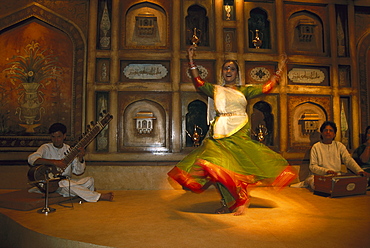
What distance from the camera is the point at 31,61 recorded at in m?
5.29

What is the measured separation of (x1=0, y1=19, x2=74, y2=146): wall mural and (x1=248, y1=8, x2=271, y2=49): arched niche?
3.62 metres

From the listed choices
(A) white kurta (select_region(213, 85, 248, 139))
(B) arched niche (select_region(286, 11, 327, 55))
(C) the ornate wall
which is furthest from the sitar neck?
(B) arched niche (select_region(286, 11, 327, 55))

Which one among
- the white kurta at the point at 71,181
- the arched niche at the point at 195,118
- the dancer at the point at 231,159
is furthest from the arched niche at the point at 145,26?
the white kurta at the point at 71,181

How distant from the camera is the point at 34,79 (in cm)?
528

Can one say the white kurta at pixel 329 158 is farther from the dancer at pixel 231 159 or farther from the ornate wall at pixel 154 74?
the dancer at pixel 231 159

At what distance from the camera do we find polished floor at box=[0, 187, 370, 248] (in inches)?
86.8

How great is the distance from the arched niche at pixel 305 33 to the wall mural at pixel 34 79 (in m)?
4.35

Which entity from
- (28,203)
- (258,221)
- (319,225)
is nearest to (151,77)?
(28,203)

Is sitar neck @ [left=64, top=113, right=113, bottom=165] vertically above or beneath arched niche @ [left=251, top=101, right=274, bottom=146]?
beneath

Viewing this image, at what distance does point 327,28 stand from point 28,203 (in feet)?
19.7

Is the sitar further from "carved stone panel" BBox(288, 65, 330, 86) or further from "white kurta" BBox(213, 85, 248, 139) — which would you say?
"carved stone panel" BBox(288, 65, 330, 86)

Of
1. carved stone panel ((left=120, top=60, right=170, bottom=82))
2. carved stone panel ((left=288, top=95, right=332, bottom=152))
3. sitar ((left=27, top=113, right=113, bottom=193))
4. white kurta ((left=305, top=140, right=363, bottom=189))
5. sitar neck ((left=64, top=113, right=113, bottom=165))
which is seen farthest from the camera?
carved stone panel ((left=288, top=95, right=332, bottom=152))

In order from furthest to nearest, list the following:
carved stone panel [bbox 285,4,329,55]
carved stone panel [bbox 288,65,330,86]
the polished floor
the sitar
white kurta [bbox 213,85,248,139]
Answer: carved stone panel [bbox 285,4,329,55] → carved stone panel [bbox 288,65,330,86] → white kurta [bbox 213,85,248,139] → the sitar → the polished floor

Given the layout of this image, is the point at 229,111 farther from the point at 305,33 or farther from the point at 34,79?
the point at 34,79
